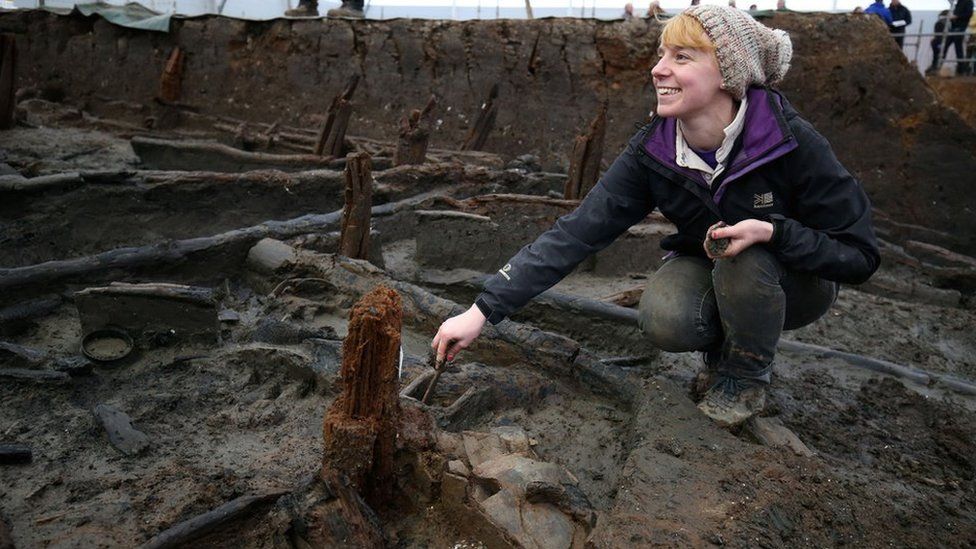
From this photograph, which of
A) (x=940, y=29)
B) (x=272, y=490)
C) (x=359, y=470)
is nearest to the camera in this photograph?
(x=359, y=470)

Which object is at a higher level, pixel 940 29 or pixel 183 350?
pixel 940 29

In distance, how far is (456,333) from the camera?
9.18 ft

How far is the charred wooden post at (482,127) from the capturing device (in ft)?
35.2

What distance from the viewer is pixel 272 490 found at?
9.08 feet

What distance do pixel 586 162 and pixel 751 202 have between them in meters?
4.64

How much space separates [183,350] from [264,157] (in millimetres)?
5265

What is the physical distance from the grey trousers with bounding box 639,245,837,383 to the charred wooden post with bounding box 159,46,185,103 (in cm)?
1130

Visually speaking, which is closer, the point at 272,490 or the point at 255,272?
the point at 272,490

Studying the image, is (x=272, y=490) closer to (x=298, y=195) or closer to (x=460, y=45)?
(x=298, y=195)

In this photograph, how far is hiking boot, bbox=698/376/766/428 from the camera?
10.8 ft

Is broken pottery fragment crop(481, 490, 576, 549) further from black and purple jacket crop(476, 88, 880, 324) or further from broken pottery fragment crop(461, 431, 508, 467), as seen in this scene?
black and purple jacket crop(476, 88, 880, 324)

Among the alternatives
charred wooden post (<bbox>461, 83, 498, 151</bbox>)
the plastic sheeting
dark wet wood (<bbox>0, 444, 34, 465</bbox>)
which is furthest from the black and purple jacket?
the plastic sheeting

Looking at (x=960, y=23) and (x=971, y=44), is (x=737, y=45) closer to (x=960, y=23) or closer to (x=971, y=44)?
(x=971, y=44)

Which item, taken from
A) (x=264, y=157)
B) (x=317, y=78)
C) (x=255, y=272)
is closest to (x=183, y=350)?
(x=255, y=272)
